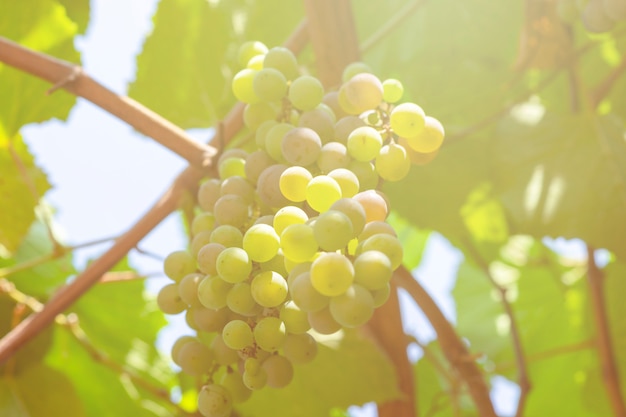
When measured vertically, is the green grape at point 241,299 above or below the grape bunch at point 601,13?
below

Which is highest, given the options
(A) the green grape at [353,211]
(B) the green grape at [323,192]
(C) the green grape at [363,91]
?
(C) the green grape at [363,91]

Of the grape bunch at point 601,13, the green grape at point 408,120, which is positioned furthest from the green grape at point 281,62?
the grape bunch at point 601,13

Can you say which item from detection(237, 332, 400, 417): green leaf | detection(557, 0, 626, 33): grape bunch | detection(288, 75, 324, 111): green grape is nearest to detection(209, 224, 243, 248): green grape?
detection(288, 75, 324, 111): green grape

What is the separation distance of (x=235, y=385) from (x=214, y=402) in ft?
0.11

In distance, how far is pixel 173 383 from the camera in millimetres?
1146

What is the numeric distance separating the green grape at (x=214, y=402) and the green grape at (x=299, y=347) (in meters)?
0.05

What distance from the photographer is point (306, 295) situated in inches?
14.0

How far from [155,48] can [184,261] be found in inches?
21.0

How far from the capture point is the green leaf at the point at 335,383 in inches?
28.8

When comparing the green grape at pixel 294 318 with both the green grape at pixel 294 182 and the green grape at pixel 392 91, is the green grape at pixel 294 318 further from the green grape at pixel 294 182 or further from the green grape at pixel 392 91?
the green grape at pixel 392 91

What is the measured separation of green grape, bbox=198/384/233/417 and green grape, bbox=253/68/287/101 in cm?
21

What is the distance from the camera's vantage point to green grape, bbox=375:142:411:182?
Result: 438mm

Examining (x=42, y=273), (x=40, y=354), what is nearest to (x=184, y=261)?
(x=40, y=354)

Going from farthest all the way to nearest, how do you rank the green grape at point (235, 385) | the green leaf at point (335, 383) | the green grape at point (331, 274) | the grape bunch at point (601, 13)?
the green leaf at point (335, 383) → the grape bunch at point (601, 13) → the green grape at point (235, 385) → the green grape at point (331, 274)
